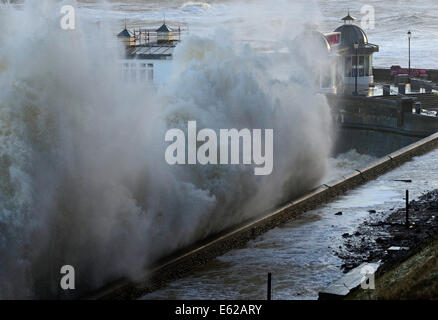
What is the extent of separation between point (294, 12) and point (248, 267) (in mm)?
33164

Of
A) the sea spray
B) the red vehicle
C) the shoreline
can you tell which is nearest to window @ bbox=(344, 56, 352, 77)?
the red vehicle

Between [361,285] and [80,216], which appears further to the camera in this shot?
[80,216]

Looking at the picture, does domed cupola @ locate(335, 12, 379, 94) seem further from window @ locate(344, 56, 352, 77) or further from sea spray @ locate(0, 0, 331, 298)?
sea spray @ locate(0, 0, 331, 298)

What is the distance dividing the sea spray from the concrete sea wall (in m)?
0.40

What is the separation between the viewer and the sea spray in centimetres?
1357

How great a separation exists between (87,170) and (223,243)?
3.86 metres

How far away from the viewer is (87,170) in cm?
1509

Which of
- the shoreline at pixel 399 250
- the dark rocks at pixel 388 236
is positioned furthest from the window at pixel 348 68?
the dark rocks at pixel 388 236

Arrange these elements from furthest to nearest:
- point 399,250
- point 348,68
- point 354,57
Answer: point 348,68
point 354,57
point 399,250

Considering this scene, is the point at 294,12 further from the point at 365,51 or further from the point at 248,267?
the point at 248,267

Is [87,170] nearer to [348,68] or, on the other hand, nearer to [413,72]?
[348,68]

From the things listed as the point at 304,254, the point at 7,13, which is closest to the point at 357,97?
the point at 304,254

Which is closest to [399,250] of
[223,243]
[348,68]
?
[223,243]

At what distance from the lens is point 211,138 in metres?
19.9
